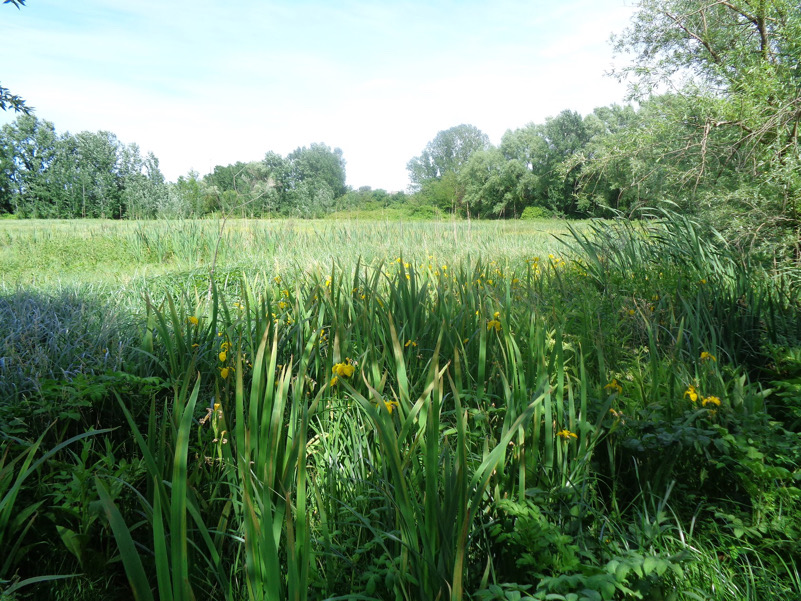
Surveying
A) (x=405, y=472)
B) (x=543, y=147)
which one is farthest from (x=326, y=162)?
(x=405, y=472)

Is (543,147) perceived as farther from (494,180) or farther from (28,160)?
(28,160)

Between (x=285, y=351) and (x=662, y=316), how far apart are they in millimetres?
2326

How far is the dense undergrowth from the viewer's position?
46.5 inches

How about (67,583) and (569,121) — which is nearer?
(67,583)

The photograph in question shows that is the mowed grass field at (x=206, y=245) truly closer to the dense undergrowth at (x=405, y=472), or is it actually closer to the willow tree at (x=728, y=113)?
the willow tree at (x=728, y=113)

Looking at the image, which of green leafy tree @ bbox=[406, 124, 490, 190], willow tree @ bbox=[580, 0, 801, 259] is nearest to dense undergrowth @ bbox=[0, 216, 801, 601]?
willow tree @ bbox=[580, 0, 801, 259]

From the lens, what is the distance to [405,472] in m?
1.55

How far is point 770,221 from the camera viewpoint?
207 inches

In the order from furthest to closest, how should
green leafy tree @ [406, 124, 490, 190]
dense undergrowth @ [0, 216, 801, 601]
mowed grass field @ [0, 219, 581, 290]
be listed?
green leafy tree @ [406, 124, 490, 190]
mowed grass field @ [0, 219, 581, 290]
dense undergrowth @ [0, 216, 801, 601]

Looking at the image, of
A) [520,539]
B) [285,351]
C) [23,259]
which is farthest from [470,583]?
[23,259]

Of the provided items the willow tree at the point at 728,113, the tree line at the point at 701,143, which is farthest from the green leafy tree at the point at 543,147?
the willow tree at the point at 728,113

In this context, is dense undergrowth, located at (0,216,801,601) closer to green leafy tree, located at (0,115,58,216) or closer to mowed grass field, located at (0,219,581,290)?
mowed grass field, located at (0,219,581,290)

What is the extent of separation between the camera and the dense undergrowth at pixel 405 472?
1.18m

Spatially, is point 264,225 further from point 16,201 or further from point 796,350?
point 16,201
